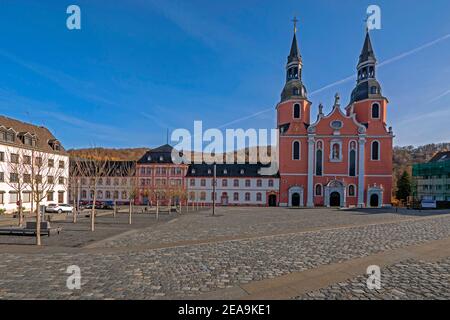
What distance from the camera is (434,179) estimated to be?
2913 inches

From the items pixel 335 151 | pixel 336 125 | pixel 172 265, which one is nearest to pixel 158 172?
pixel 335 151

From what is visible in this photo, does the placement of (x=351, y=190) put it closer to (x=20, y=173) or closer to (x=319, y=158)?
(x=319, y=158)

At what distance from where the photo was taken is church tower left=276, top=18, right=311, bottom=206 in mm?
51469

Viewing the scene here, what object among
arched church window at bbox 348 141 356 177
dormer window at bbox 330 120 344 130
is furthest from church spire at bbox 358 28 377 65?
arched church window at bbox 348 141 356 177

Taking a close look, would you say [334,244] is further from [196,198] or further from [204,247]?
[196,198]

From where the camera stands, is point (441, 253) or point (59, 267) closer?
point (59, 267)

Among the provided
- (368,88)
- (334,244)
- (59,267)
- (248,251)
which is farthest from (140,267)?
(368,88)

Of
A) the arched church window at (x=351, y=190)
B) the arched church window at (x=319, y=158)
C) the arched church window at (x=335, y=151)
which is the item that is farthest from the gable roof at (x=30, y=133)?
the arched church window at (x=351, y=190)

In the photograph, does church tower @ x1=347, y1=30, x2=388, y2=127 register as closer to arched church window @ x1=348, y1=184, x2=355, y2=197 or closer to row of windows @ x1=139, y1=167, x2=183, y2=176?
arched church window @ x1=348, y1=184, x2=355, y2=197

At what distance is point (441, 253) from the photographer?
422 inches

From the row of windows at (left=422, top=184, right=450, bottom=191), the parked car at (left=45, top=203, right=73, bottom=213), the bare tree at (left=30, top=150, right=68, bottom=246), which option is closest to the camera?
the bare tree at (left=30, top=150, right=68, bottom=246)

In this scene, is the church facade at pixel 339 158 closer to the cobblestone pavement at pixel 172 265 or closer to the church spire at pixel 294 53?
the church spire at pixel 294 53
